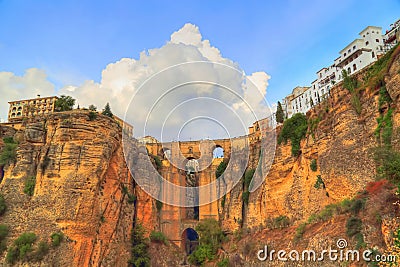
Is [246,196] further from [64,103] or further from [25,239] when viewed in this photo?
[64,103]

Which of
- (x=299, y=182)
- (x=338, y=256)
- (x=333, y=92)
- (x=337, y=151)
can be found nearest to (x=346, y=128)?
(x=337, y=151)

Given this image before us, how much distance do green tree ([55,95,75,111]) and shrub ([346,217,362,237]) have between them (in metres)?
31.2

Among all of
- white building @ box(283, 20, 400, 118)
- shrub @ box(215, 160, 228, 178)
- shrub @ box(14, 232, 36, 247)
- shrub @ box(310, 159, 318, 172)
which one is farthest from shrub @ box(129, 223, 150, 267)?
white building @ box(283, 20, 400, 118)

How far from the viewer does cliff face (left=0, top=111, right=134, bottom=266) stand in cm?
2802

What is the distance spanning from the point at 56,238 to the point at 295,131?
2128cm

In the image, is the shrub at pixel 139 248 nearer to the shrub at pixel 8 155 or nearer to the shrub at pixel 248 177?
the shrub at pixel 248 177

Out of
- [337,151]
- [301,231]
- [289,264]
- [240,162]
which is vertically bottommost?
[289,264]

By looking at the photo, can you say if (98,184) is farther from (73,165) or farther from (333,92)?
(333,92)

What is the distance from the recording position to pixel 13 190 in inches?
1167

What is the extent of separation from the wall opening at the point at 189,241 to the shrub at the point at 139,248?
8.26m

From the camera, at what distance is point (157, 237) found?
127 ft

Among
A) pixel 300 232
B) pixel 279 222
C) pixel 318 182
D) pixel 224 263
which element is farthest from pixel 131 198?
pixel 318 182

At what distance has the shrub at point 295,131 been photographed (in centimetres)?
3054

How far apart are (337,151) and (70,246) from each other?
2099 centimetres
